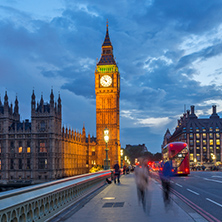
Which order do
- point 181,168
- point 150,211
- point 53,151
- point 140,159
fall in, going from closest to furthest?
1. point 150,211
2. point 140,159
3. point 181,168
4. point 53,151

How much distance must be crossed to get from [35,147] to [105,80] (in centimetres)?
4661

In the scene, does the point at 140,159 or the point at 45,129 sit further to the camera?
the point at 45,129

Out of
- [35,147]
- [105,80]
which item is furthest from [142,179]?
[105,80]

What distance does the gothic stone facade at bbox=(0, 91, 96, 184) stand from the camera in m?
112

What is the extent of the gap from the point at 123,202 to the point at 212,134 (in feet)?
553

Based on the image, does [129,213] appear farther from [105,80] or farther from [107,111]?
[105,80]

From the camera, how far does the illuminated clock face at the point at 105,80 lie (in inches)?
5763

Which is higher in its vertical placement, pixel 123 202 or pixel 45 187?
pixel 45 187

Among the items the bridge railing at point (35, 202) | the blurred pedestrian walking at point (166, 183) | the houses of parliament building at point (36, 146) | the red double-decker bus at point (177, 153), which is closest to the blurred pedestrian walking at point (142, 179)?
the blurred pedestrian walking at point (166, 183)

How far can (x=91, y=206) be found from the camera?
15.3m

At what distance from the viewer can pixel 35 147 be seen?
11419cm

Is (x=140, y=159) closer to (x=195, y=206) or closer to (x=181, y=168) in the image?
(x=195, y=206)

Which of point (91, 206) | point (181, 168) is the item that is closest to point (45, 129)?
point (181, 168)

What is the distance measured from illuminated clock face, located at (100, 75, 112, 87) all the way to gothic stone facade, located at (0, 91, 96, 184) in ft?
101
